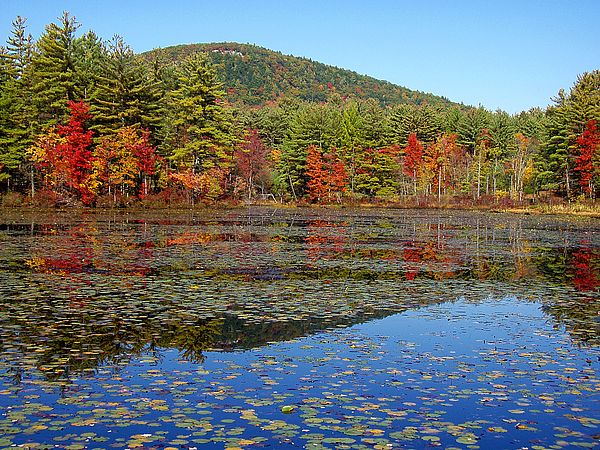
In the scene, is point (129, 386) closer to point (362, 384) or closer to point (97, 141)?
point (362, 384)

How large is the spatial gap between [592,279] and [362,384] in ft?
42.8

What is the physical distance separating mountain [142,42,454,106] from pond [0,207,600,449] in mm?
139014

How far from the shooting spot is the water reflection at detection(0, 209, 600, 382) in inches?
404

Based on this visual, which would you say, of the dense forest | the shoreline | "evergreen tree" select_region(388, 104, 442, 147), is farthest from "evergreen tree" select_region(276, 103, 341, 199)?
"evergreen tree" select_region(388, 104, 442, 147)

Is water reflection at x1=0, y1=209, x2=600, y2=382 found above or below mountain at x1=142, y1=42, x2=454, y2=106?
below

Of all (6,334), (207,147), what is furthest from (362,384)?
(207,147)

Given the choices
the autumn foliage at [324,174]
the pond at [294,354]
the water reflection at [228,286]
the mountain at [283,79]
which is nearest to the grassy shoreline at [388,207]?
the autumn foliage at [324,174]

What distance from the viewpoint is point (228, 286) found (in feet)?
52.0

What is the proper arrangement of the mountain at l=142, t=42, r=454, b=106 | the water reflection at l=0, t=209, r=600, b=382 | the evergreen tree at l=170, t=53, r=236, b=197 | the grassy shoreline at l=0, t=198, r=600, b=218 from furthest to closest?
the mountain at l=142, t=42, r=454, b=106 → the evergreen tree at l=170, t=53, r=236, b=197 → the grassy shoreline at l=0, t=198, r=600, b=218 → the water reflection at l=0, t=209, r=600, b=382

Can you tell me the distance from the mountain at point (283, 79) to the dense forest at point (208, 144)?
2491 inches

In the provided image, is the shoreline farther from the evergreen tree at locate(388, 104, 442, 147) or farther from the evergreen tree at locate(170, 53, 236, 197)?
the evergreen tree at locate(388, 104, 442, 147)

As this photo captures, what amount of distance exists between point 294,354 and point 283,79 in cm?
17055

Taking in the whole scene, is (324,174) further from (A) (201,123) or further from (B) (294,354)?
(B) (294,354)

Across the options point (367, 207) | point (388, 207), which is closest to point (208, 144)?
point (367, 207)
